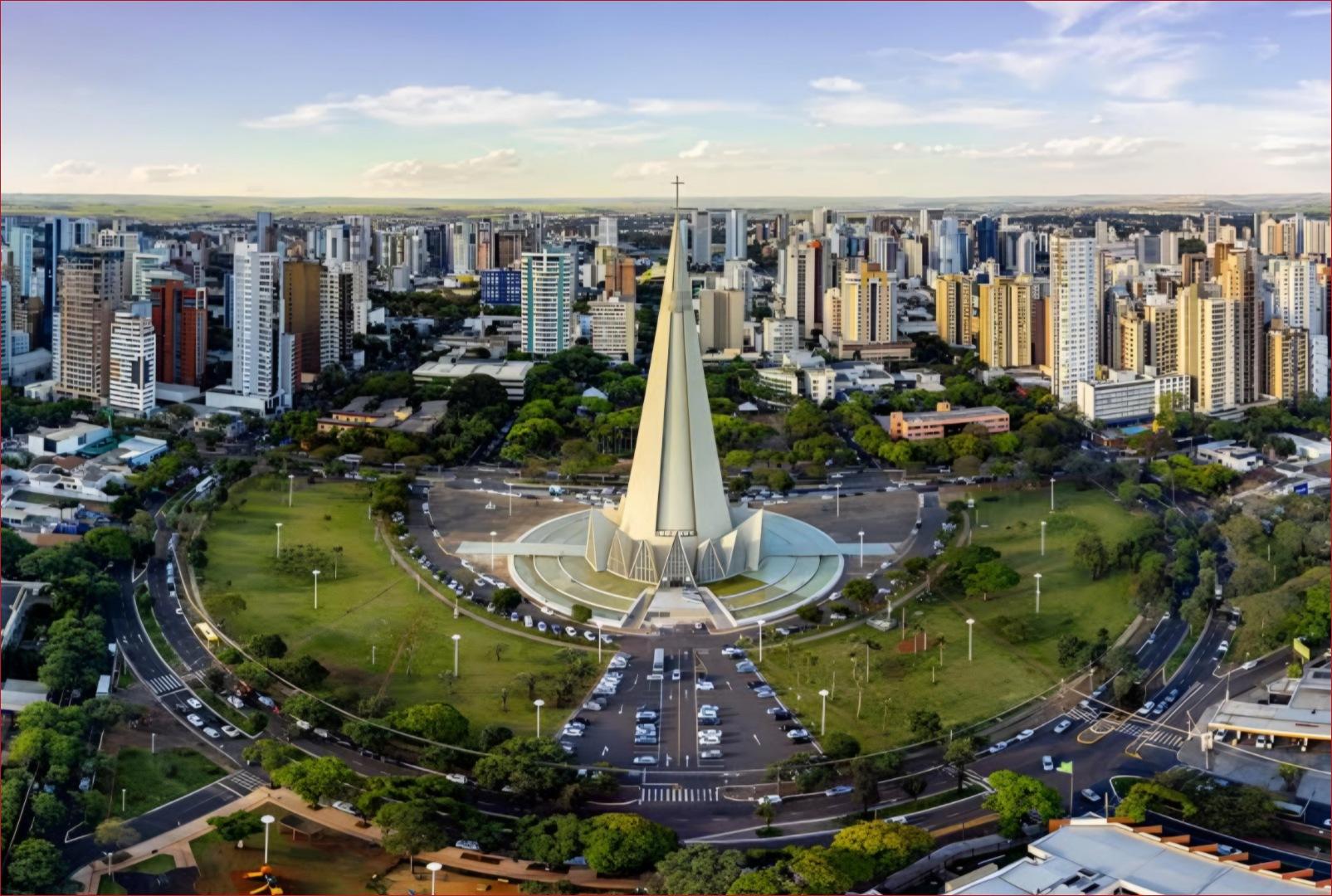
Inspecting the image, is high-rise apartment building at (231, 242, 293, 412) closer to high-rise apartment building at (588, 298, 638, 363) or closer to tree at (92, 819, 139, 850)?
high-rise apartment building at (588, 298, 638, 363)

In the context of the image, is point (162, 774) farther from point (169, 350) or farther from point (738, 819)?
point (169, 350)

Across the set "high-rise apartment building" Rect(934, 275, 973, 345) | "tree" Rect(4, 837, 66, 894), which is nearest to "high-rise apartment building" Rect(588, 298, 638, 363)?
"high-rise apartment building" Rect(934, 275, 973, 345)

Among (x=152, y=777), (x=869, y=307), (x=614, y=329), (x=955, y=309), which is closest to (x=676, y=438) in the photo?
(x=152, y=777)

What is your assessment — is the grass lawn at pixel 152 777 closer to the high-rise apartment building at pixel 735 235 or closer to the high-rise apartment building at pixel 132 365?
the high-rise apartment building at pixel 132 365

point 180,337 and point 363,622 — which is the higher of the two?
point 180,337

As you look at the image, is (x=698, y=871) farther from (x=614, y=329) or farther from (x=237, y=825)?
(x=614, y=329)

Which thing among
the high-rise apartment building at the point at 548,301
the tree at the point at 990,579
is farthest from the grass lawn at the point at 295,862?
the high-rise apartment building at the point at 548,301
